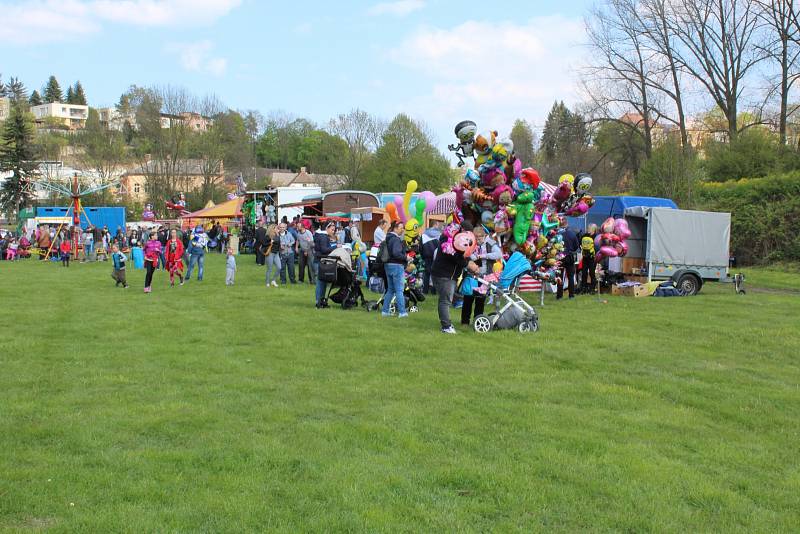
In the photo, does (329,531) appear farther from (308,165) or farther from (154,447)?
(308,165)

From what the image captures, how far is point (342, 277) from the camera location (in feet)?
47.7

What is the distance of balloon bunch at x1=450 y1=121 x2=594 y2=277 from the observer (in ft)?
48.0

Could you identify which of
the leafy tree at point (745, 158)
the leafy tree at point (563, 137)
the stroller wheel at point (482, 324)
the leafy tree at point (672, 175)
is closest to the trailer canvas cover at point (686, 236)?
the stroller wheel at point (482, 324)

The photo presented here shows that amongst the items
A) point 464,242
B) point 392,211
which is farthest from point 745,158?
point 464,242

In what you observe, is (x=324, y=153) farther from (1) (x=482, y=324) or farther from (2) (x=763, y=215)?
(1) (x=482, y=324)

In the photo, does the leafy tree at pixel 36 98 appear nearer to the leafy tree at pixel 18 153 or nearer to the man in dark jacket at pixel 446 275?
the leafy tree at pixel 18 153

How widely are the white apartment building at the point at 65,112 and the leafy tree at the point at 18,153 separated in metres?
87.2

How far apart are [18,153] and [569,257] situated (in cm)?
4480

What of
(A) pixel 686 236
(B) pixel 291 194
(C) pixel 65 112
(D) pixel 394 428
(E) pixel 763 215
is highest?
(C) pixel 65 112

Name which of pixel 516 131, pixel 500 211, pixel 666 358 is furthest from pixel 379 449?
pixel 516 131

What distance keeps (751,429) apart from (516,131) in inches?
3721

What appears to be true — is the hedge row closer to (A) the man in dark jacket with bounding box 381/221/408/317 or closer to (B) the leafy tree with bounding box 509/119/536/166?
(A) the man in dark jacket with bounding box 381/221/408/317

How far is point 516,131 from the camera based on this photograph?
322 feet

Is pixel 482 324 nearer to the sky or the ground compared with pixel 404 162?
nearer to the ground
